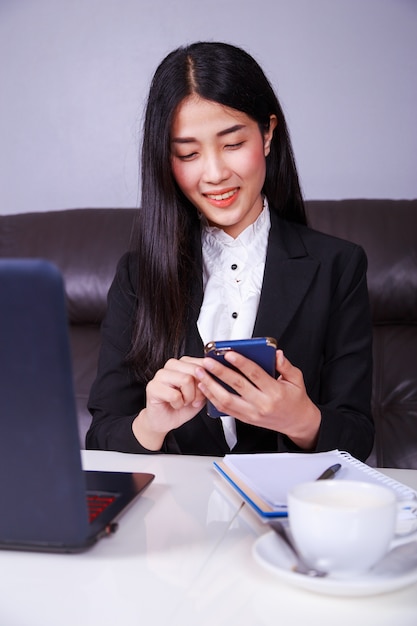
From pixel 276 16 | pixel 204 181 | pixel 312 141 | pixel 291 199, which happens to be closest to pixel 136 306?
pixel 204 181

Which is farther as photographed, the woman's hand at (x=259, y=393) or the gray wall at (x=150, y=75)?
the gray wall at (x=150, y=75)

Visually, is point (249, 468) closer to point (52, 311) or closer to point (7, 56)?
point (52, 311)

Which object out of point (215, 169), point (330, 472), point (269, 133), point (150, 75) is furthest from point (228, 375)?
point (150, 75)

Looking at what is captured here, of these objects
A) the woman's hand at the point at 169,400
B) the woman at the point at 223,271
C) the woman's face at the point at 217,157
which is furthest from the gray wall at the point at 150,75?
the woman's hand at the point at 169,400

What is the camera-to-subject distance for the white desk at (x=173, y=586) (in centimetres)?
63

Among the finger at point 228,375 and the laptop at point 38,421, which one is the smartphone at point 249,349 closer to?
the finger at point 228,375

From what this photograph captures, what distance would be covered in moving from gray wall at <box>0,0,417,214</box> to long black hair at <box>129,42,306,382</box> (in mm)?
994

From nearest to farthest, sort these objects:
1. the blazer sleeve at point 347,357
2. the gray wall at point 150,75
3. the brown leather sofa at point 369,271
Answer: the blazer sleeve at point 347,357
the brown leather sofa at point 369,271
the gray wall at point 150,75

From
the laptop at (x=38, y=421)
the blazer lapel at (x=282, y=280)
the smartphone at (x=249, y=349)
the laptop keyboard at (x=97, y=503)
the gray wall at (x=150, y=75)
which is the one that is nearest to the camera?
the laptop at (x=38, y=421)

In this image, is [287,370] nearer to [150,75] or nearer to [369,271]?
[369,271]

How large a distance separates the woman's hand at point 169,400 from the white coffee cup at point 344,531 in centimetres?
39

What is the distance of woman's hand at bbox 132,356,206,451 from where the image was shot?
106cm

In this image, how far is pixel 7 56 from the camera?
108 inches

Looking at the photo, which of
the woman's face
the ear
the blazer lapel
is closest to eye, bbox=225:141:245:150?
the woman's face
